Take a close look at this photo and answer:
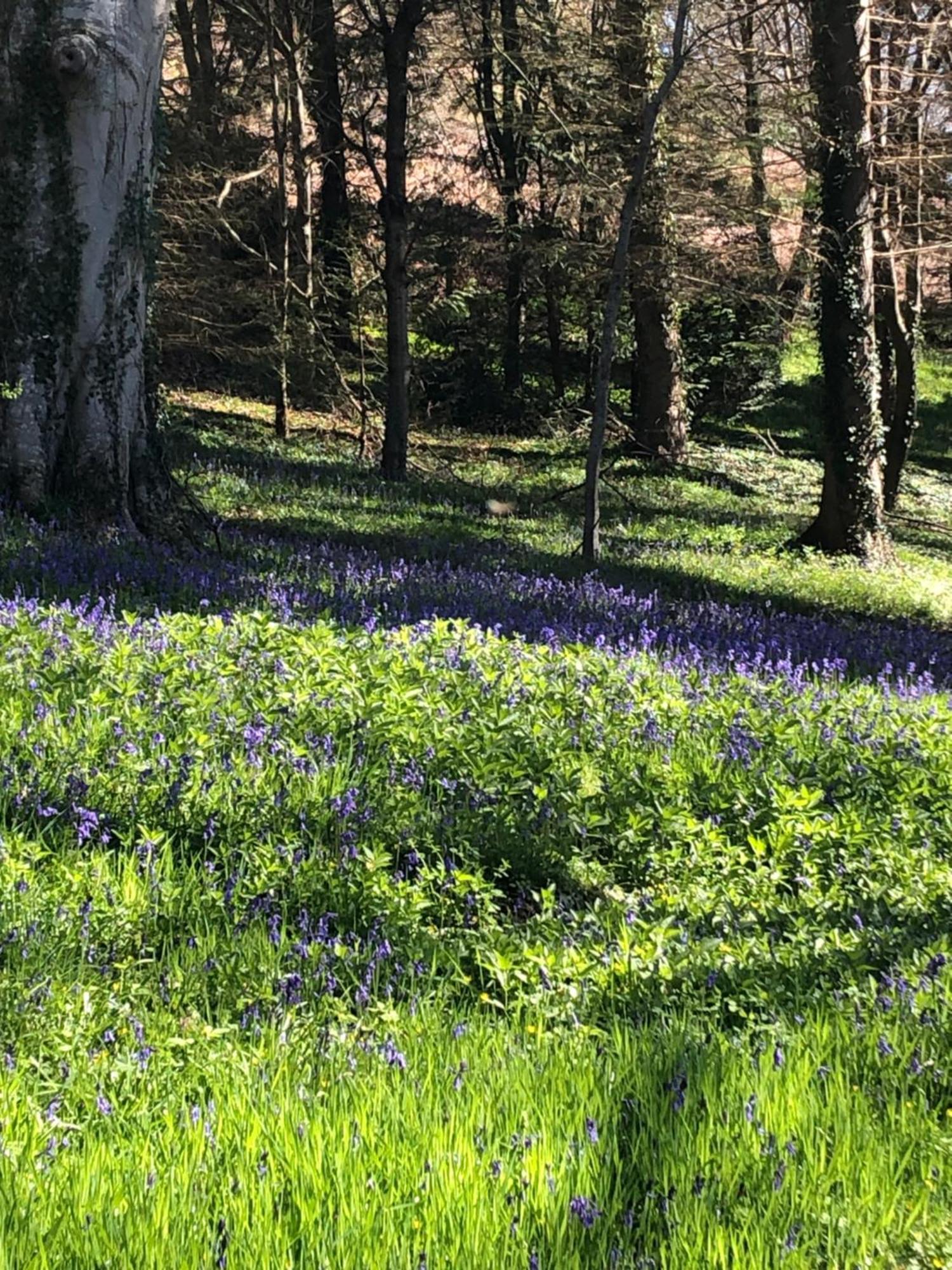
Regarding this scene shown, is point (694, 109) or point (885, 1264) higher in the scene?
point (694, 109)

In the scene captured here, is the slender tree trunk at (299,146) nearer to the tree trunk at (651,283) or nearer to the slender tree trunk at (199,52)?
the slender tree trunk at (199,52)

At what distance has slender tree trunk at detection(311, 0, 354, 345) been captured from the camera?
22766mm

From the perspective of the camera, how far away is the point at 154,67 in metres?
8.67

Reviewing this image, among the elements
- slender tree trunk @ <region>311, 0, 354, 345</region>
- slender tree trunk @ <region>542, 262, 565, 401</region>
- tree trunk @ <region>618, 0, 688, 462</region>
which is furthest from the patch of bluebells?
slender tree trunk @ <region>542, 262, 565, 401</region>

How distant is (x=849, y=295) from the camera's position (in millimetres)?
15102

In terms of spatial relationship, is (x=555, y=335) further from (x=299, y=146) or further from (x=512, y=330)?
(x=299, y=146)

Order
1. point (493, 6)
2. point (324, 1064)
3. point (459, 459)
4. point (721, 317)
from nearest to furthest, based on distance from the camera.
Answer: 1. point (324, 1064)
2. point (459, 459)
3. point (493, 6)
4. point (721, 317)

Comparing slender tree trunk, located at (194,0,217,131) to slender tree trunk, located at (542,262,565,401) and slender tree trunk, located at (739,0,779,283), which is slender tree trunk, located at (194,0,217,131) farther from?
slender tree trunk, located at (739,0,779,283)

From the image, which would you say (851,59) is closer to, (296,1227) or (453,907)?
(453,907)

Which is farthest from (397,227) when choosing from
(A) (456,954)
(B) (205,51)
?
(A) (456,954)

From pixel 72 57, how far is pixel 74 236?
3.99 feet

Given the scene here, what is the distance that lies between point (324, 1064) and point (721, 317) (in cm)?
2919

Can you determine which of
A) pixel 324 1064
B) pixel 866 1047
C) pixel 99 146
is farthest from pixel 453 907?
pixel 99 146

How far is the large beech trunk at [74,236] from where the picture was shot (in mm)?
8219
